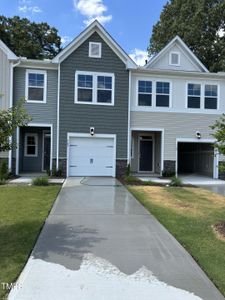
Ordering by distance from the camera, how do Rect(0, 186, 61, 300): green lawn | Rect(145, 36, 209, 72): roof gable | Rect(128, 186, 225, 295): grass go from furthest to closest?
1. Rect(145, 36, 209, 72): roof gable
2. Rect(128, 186, 225, 295): grass
3. Rect(0, 186, 61, 300): green lawn

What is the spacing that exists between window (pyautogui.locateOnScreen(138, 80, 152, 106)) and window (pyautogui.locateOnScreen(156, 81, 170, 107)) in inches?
17.7

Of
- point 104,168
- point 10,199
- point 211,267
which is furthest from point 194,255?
point 104,168

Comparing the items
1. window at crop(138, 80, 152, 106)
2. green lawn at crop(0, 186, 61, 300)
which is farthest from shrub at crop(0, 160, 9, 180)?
window at crop(138, 80, 152, 106)

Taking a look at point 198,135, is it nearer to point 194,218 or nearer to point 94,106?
point 94,106

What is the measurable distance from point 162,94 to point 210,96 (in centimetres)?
278

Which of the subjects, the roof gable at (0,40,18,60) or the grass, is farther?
the roof gable at (0,40,18,60)

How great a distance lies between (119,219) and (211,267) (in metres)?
3.34

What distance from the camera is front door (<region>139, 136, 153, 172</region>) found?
70.3 ft

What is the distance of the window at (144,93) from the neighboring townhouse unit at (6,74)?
21.6ft

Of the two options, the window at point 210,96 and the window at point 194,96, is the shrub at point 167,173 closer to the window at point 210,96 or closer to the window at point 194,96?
the window at point 194,96

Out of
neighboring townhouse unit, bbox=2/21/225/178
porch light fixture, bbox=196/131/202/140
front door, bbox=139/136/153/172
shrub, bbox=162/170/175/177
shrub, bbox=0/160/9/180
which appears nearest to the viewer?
shrub, bbox=0/160/9/180

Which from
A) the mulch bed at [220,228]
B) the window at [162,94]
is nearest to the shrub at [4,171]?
the window at [162,94]

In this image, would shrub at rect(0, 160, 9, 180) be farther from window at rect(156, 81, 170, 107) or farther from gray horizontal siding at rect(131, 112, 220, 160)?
window at rect(156, 81, 170, 107)

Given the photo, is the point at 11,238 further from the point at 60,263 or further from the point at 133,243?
the point at 133,243
